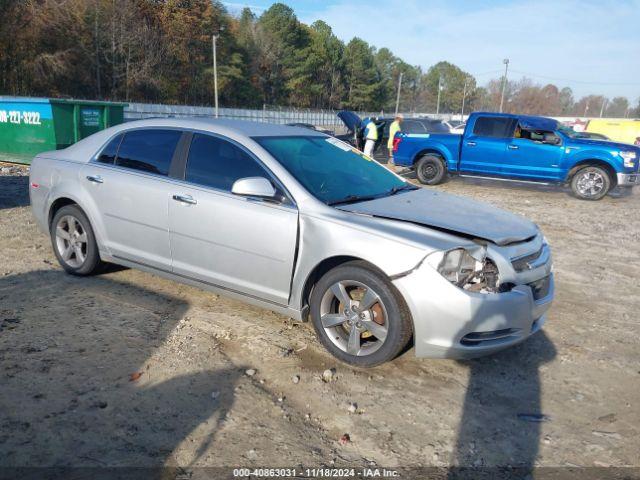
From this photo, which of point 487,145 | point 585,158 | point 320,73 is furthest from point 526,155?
point 320,73

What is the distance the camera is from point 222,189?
13.0ft

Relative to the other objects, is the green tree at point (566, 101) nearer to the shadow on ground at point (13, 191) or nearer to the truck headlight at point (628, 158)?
the truck headlight at point (628, 158)

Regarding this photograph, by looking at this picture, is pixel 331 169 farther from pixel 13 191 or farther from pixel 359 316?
pixel 13 191

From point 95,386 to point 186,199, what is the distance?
1543 mm

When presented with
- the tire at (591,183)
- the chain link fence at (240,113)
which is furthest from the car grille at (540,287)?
the chain link fence at (240,113)

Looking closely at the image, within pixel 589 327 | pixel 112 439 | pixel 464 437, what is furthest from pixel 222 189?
pixel 589 327

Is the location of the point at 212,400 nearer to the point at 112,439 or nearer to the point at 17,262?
the point at 112,439

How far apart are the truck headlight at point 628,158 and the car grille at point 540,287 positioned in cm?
901

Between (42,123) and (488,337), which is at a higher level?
(42,123)

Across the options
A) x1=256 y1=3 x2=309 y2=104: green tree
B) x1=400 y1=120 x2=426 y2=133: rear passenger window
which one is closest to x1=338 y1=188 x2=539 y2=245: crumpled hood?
x1=400 y1=120 x2=426 y2=133: rear passenger window

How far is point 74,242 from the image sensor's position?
16.2ft

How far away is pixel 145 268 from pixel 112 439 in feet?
6.65

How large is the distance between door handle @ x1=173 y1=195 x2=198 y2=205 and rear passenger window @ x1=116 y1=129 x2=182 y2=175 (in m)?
0.31

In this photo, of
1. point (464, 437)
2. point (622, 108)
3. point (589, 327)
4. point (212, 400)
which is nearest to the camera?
point (464, 437)
